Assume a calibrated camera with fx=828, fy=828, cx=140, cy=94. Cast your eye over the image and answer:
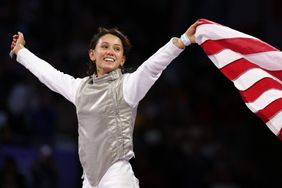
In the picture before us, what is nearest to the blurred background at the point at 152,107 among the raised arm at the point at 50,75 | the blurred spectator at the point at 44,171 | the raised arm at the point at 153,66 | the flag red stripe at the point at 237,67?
the blurred spectator at the point at 44,171

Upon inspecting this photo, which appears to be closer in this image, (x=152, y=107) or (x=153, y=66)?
(x=153, y=66)

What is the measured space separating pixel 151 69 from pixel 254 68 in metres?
0.97

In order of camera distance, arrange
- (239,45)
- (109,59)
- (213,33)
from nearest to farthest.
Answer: (109,59) < (213,33) < (239,45)

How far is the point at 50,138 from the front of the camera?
311 inches

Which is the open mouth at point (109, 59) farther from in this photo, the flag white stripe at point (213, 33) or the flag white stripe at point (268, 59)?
Result: the flag white stripe at point (268, 59)

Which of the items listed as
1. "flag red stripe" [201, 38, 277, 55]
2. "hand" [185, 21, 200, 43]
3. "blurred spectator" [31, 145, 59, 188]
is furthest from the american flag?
"blurred spectator" [31, 145, 59, 188]

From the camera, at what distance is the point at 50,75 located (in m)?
4.94

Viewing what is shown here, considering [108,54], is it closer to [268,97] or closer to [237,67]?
[237,67]

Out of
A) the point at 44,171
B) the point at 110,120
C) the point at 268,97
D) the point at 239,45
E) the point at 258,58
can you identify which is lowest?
the point at 44,171

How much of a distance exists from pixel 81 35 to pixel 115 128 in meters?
4.53

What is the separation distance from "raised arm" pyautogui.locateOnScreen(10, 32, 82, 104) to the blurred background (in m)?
2.42

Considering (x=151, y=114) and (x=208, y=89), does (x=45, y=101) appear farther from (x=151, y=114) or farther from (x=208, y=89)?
(x=208, y=89)

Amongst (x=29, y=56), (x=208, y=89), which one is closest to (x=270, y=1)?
(x=208, y=89)

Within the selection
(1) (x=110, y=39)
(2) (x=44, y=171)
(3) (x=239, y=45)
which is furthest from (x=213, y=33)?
(2) (x=44, y=171)
